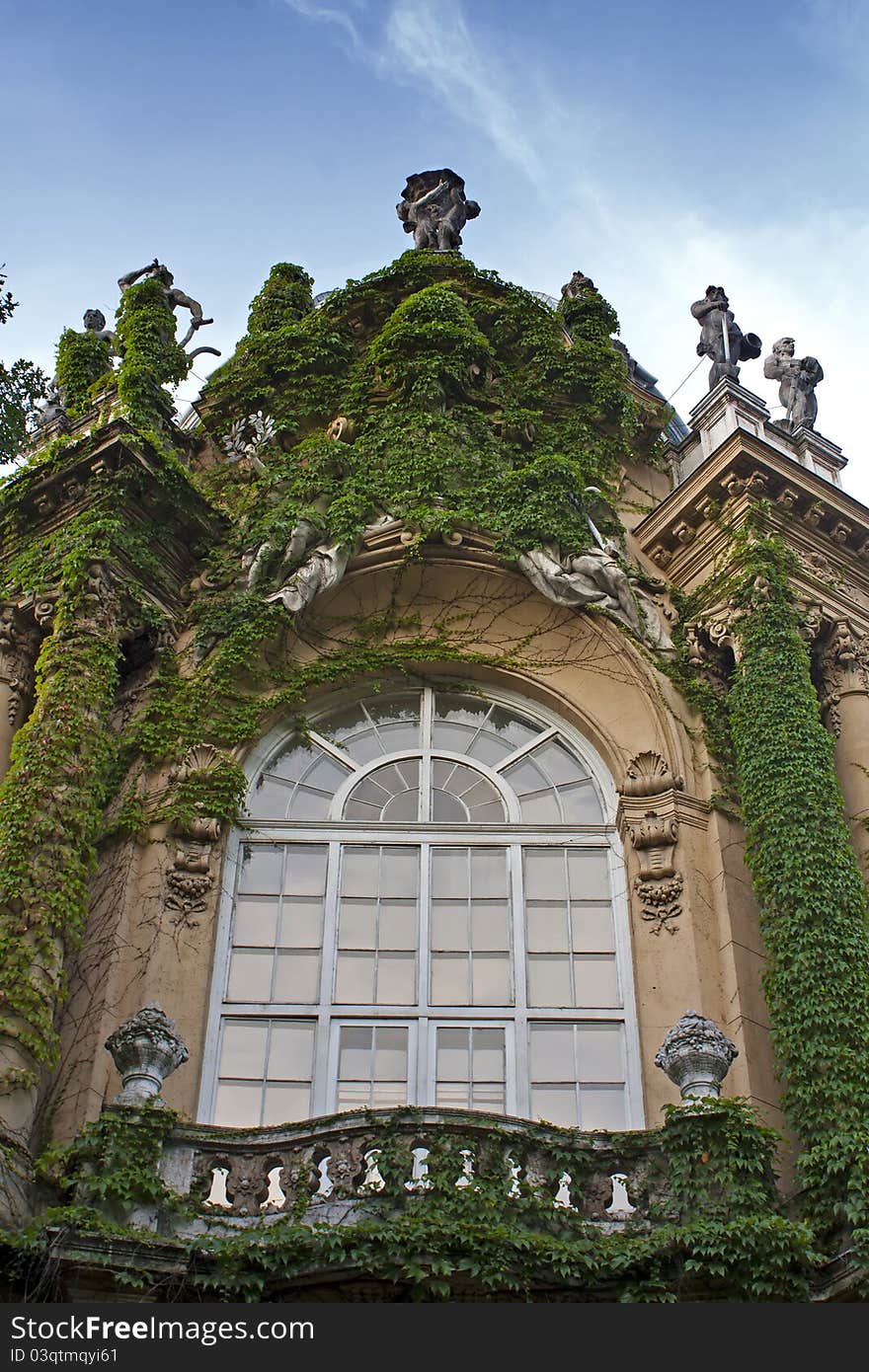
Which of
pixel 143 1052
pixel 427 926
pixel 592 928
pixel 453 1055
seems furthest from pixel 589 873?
pixel 143 1052

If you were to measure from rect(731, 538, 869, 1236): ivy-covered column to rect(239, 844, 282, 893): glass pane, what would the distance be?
13.6ft

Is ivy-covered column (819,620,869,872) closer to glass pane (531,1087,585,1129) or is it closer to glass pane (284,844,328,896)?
glass pane (531,1087,585,1129)

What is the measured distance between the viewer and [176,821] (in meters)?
14.1

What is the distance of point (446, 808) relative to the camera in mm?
14953

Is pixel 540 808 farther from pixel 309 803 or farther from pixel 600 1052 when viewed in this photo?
pixel 600 1052

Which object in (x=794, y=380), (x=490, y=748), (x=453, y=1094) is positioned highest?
(x=794, y=380)

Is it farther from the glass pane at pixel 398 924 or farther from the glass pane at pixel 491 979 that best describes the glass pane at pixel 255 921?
the glass pane at pixel 491 979

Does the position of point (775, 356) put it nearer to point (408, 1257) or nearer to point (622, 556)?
point (622, 556)

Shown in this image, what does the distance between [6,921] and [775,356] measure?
11.0 m

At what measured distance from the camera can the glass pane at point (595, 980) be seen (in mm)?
13492

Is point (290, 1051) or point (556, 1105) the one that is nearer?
point (556, 1105)

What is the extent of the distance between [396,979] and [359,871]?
1.24 meters

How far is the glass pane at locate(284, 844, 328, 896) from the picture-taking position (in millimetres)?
14258

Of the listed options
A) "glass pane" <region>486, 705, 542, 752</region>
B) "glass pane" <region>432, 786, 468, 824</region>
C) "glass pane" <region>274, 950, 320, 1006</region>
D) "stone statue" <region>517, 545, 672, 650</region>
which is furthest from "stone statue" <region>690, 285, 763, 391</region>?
"glass pane" <region>274, 950, 320, 1006</region>
